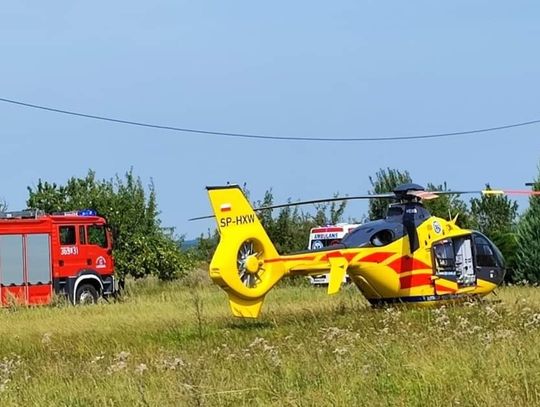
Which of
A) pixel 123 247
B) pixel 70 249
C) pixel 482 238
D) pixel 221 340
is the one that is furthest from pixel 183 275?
pixel 221 340

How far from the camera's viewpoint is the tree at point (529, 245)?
32.3 meters

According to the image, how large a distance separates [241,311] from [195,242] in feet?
113

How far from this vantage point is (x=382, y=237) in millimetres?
19234

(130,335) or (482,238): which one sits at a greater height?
(482,238)

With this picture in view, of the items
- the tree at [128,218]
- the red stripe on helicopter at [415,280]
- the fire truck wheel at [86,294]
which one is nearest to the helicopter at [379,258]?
the red stripe on helicopter at [415,280]

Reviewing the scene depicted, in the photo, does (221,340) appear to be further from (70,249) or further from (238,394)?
(70,249)

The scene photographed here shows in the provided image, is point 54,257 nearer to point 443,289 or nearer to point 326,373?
point 443,289

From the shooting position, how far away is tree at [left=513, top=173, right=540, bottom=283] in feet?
106

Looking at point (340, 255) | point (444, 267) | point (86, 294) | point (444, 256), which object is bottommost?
point (86, 294)

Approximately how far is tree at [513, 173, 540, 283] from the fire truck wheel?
13050mm

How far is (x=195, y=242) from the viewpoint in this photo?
2041 inches

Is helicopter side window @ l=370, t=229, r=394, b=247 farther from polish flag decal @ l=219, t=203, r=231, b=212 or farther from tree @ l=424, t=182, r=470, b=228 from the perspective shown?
tree @ l=424, t=182, r=470, b=228

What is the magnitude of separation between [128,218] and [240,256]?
85.8ft

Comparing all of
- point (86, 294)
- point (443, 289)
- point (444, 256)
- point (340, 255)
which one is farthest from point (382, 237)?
point (86, 294)
